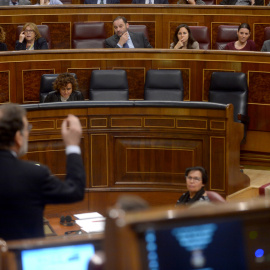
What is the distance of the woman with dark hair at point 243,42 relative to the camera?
192 inches

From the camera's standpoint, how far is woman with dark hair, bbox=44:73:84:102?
13.7 ft

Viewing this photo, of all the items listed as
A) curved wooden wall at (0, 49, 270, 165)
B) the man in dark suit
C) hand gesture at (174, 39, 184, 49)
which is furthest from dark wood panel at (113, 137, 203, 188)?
the man in dark suit

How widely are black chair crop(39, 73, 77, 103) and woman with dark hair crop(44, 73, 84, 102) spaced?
22 centimetres

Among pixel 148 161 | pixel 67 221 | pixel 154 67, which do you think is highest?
pixel 154 67

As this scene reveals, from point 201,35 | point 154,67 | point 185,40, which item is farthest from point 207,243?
point 201,35

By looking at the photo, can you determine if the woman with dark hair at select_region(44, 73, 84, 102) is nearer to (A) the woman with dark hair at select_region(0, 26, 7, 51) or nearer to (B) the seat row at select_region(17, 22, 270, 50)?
(A) the woman with dark hair at select_region(0, 26, 7, 51)

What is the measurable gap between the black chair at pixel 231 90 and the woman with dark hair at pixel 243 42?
0.59m

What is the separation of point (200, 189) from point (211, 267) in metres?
2.50

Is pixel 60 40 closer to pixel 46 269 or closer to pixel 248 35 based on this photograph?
pixel 248 35

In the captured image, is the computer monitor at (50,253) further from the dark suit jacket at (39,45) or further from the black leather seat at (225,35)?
the black leather seat at (225,35)

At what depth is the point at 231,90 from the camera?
14.5 ft

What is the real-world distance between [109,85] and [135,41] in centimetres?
74

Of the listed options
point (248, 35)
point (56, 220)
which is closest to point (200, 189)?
point (56, 220)

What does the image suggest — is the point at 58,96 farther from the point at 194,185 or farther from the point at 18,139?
the point at 18,139
